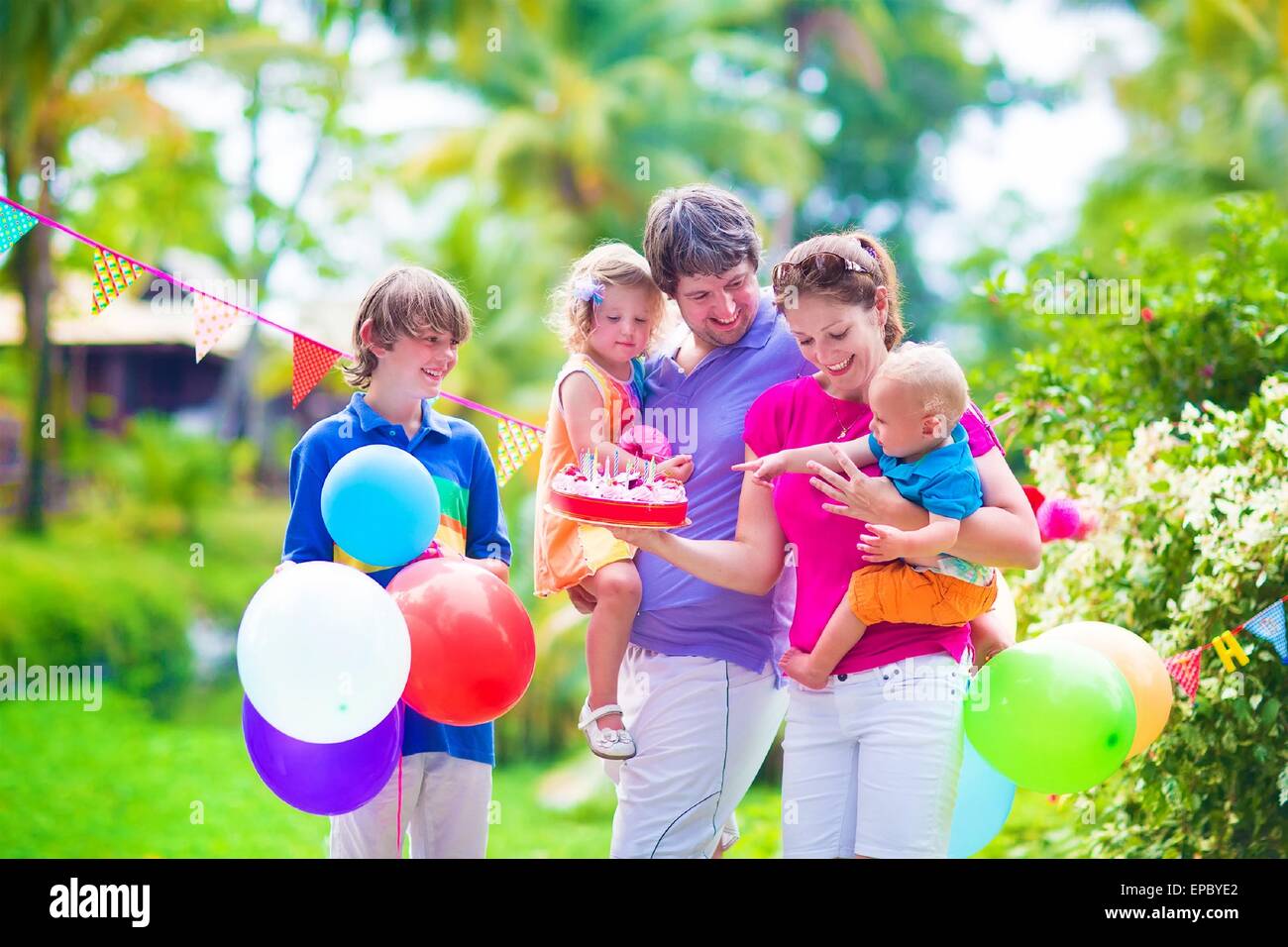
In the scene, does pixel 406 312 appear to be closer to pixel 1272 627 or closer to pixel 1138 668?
pixel 1138 668

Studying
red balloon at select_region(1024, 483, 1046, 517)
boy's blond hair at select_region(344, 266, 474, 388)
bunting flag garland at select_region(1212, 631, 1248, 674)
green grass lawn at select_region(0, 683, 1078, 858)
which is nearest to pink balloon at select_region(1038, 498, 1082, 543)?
red balloon at select_region(1024, 483, 1046, 517)

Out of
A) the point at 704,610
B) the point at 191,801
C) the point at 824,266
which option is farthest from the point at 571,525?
the point at 191,801

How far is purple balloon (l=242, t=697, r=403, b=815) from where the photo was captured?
2.95m

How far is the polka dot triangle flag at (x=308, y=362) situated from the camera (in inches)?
143

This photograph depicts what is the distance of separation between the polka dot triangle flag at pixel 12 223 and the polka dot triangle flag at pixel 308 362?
2.33ft

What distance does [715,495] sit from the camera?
3.03 meters

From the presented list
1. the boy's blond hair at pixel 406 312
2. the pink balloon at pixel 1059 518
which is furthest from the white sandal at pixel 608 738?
the pink balloon at pixel 1059 518

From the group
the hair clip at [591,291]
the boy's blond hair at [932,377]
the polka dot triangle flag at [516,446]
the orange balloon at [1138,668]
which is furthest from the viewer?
the polka dot triangle flag at [516,446]

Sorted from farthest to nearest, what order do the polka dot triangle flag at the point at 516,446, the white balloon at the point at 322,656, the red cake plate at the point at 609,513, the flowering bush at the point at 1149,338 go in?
the flowering bush at the point at 1149,338 < the polka dot triangle flag at the point at 516,446 < the white balloon at the point at 322,656 < the red cake plate at the point at 609,513

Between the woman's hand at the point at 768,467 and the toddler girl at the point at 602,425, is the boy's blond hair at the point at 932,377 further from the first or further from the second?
the toddler girl at the point at 602,425

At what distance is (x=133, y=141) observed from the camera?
17.2 meters
